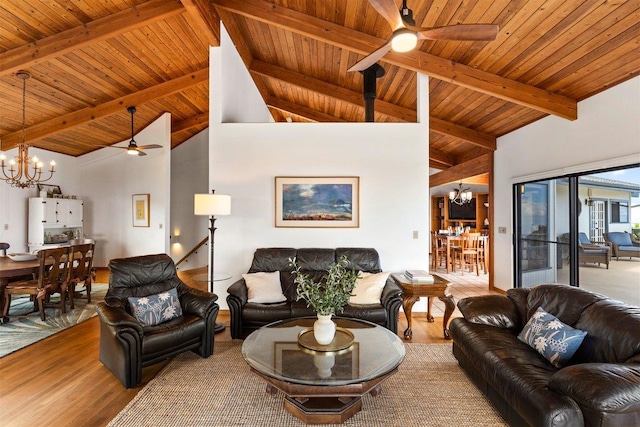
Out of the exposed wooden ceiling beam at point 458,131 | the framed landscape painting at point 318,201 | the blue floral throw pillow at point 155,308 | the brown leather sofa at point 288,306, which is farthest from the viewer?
the exposed wooden ceiling beam at point 458,131

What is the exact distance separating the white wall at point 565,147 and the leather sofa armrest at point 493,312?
2.16 m

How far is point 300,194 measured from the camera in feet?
14.5

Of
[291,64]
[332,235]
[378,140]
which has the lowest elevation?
[332,235]

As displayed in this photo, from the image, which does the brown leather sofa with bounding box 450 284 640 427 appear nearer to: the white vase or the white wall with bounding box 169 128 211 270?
the white vase

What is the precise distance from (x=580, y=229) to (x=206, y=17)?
18.9 feet

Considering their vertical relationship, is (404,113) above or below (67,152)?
above

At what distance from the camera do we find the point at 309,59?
5.12 m

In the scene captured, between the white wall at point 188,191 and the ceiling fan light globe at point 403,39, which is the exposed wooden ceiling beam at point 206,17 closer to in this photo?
the ceiling fan light globe at point 403,39

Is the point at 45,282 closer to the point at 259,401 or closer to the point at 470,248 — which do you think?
the point at 259,401

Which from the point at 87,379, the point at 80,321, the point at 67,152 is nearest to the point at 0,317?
the point at 80,321

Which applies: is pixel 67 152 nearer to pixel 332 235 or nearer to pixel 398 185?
pixel 332 235

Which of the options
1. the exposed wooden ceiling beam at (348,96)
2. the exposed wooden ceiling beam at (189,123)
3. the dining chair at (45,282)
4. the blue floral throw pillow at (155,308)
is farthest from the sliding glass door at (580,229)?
the dining chair at (45,282)

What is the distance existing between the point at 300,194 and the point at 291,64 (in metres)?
2.65

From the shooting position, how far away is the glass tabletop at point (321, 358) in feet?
6.39
